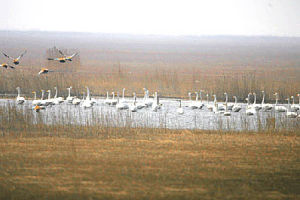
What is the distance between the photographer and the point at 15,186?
33.2 ft

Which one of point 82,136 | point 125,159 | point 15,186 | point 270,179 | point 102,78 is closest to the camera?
point 15,186

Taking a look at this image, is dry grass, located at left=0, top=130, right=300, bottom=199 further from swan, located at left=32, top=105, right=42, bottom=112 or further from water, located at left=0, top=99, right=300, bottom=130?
swan, located at left=32, top=105, right=42, bottom=112

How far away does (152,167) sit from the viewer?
11.6m

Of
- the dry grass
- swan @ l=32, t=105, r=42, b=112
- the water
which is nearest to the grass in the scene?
the dry grass

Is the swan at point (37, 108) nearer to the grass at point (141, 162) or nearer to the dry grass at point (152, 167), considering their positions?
the grass at point (141, 162)

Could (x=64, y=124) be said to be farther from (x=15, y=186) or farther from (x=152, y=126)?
(x=15, y=186)

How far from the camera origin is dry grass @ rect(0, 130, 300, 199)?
32.7ft

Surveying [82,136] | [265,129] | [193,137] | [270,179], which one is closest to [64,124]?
[82,136]

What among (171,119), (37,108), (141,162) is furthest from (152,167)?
(37,108)

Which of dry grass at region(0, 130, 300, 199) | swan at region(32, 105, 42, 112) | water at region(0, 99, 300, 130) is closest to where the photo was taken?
dry grass at region(0, 130, 300, 199)

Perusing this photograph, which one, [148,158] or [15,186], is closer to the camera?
[15,186]

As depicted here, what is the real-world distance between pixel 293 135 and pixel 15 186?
8.88 meters

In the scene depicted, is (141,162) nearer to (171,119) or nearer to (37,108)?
(171,119)

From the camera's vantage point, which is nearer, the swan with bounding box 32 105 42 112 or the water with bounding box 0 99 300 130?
the water with bounding box 0 99 300 130
